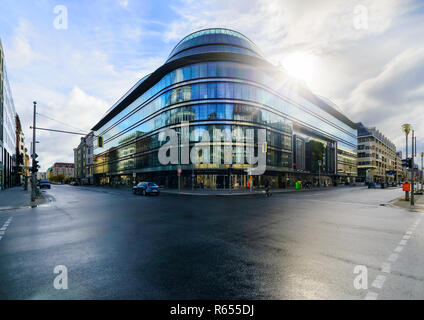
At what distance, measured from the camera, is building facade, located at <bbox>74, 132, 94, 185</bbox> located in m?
91.3

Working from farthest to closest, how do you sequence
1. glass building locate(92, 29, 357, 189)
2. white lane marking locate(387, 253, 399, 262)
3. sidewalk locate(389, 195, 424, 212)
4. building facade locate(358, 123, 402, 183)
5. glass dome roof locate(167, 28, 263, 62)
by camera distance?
1. building facade locate(358, 123, 402, 183)
2. glass dome roof locate(167, 28, 263, 62)
3. glass building locate(92, 29, 357, 189)
4. sidewalk locate(389, 195, 424, 212)
5. white lane marking locate(387, 253, 399, 262)

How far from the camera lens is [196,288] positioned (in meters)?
3.48

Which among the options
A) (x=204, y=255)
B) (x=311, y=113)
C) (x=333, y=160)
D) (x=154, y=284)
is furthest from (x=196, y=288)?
(x=333, y=160)

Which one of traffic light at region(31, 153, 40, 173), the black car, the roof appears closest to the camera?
traffic light at region(31, 153, 40, 173)

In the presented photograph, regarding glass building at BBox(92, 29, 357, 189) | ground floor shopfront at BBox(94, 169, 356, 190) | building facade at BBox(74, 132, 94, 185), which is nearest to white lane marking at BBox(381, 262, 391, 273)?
ground floor shopfront at BBox(94, 169, 356, 190)

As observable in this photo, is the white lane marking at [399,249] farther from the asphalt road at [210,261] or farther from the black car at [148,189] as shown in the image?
the black car at [148,189]

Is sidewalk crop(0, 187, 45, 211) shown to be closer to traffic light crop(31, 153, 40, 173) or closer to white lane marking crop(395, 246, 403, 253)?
traffic light crop(31, 153, 40, 173)

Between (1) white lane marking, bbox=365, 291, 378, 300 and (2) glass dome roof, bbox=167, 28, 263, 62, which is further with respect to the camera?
(2) glass dome roof, bbox=167, 28, 263, 62

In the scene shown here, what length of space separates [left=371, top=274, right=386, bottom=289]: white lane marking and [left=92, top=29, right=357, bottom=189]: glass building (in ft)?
100.0

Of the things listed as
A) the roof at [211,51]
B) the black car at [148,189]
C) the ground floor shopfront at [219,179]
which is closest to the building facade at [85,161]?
the ground floor shopfront at [219,179]

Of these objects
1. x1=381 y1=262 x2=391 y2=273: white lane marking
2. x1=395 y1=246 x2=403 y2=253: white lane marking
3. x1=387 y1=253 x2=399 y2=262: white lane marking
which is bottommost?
x1=395 y1=246 x2=403 y2=253: white lane marking

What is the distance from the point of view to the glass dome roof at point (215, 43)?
41.5 metres

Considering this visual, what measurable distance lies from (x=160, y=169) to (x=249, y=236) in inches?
1516

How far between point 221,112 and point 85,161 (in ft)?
294
